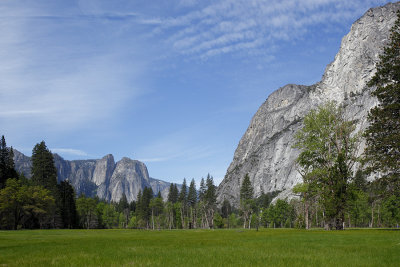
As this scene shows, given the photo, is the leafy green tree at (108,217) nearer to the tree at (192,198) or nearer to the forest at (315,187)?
the forest at (315,187)

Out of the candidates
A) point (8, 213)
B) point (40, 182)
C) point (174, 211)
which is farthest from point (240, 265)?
point (174, 211)

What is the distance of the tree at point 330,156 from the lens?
34812 mm

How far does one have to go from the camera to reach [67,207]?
85.6 m

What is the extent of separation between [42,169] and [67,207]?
652 inches

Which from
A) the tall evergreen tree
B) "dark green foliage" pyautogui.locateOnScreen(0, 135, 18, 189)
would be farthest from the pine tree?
A: "dark green foliage" pyautogui.locateOnScreen(0, 135, 18, 189)

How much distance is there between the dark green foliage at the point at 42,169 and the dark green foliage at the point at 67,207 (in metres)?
5.69

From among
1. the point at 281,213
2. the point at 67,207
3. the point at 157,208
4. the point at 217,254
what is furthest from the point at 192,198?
the point at 217,254

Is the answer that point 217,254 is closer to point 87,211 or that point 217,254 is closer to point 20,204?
point 20,204

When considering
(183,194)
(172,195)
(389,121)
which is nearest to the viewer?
(389,121)

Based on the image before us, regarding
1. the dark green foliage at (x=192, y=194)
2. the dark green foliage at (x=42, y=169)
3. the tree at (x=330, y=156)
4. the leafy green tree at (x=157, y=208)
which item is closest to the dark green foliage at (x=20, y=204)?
the dark green foliage at (x=42, y=169)

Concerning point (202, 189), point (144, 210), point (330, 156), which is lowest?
point (144, 210)

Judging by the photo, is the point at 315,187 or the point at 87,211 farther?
the point at 87,211

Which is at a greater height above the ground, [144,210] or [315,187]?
[315,187]

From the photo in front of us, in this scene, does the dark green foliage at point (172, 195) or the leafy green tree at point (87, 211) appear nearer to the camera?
the leafy green tree at point (87, 211)
